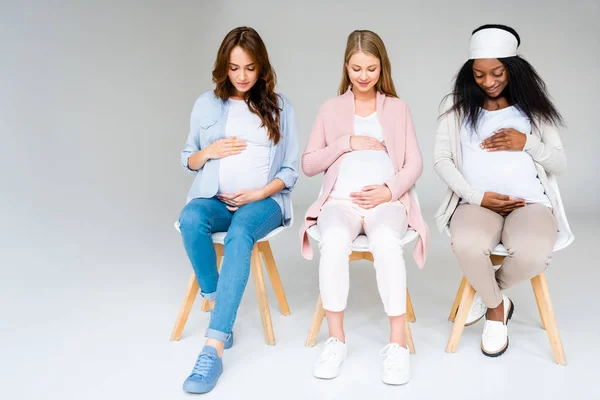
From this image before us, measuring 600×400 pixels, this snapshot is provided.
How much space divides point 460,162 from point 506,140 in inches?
8.2

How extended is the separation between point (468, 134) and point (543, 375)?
3.24ft

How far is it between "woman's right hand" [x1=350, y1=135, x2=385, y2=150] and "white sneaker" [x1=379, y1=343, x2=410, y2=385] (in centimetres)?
80

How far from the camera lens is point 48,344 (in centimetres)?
278

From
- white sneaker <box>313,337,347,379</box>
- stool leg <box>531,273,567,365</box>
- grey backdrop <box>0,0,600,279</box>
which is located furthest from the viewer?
grey backdrop <box>0,0,600,279</box>

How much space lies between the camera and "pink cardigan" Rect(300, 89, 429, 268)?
2.77 metres

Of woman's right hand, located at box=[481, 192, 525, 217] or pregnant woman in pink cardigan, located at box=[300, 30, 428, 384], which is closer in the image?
pregnant woman in pink cardigan, located at box=[300, 30, 428, 384]

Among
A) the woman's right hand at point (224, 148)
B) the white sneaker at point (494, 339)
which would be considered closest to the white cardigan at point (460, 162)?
the white sneaker at point (494, 339)

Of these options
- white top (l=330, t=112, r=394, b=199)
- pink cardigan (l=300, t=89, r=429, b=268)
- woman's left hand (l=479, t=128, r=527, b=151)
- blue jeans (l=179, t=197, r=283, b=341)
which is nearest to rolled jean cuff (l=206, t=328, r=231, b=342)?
blue jeans (l=179, t=197, r=283, b=341)

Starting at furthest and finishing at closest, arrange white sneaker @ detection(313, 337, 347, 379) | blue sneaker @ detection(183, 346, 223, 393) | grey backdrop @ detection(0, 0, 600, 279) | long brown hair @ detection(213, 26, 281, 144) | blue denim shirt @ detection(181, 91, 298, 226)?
grey backdrop @ detection(0, 0, 600, 279) → blue denim shirt @ detection(181, 91, 298, 226) → long brown hair @ detection(213, 26, 281, 144) → white sneaker @ detection(313, 337, 347, 379) → blue sneaker @ detection(183, 346, 223, 393)

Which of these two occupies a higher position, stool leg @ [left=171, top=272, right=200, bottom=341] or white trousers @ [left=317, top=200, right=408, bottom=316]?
white trousers @ [left=317, top=200, right=408, bottom=316]

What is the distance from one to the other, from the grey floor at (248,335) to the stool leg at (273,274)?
49 millimetres

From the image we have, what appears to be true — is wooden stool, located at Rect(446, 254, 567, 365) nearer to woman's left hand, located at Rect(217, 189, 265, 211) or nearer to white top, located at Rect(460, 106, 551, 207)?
white top, located at Rect(460, 106, 551, 207)

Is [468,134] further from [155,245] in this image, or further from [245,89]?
[155,245]

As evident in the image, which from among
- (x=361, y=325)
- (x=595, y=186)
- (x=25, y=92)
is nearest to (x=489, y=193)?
(x=361, y=325)
